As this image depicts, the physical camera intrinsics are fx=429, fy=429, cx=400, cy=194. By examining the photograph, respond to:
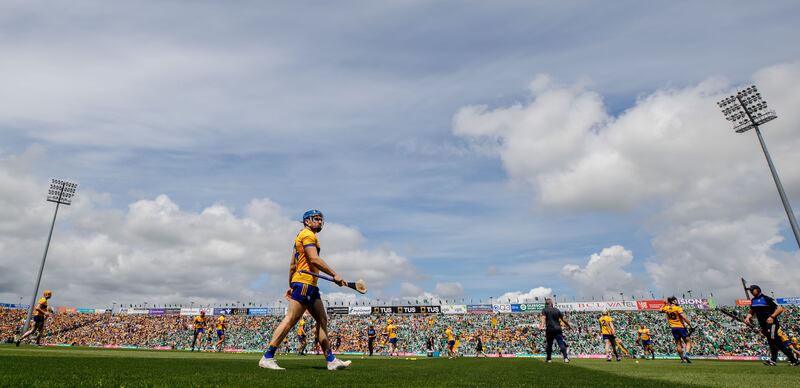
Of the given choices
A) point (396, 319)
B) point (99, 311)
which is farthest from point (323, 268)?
point (99, 311)

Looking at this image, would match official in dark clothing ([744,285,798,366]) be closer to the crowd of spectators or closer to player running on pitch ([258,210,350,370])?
player running on pitch ([258,210,350,370])

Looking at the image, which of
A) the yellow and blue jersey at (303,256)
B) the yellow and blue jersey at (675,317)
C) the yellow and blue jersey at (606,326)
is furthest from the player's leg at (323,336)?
the yellow and blue jersey at (606,326)

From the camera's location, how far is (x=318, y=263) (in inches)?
246

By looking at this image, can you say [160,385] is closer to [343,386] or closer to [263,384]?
[263,384]

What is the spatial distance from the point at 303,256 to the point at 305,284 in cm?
42

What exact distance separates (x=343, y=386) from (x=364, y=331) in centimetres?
5842

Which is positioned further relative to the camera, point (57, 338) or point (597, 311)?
point (57, 338)

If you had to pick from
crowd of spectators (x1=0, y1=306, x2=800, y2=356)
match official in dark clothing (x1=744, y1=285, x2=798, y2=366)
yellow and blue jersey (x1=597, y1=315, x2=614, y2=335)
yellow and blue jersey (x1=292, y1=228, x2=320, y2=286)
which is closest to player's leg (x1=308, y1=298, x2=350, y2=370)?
Result: yellow and blue jersey (x1=292, y1=228, x2=320, y2=286)

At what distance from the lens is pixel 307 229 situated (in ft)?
21.9

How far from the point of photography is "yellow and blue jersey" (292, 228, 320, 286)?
254 inches

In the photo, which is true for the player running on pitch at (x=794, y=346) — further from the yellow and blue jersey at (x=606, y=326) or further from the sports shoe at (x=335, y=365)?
the sports shoe at (x=335, y=365)

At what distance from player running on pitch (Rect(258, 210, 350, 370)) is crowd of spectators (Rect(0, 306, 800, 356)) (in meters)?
34.5

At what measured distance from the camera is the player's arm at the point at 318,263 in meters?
6.23

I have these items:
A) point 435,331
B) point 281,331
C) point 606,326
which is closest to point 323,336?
point 281,331
